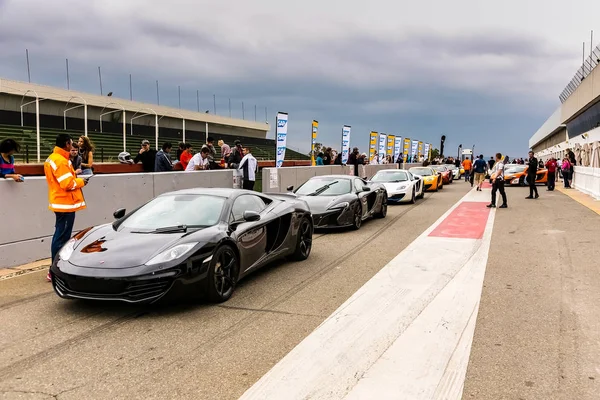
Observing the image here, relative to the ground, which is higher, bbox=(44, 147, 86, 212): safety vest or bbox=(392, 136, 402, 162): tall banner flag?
bbox=(392, 136, 402, 162): tall banner flag

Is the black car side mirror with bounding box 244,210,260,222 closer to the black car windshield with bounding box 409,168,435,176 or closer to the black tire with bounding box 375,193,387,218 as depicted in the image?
the black tire with bounding box 375,193,387,218

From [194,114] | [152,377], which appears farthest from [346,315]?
[194,114]

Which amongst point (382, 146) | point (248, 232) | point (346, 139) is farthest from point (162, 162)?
point (382, 146)

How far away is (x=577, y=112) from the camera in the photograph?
135 feet

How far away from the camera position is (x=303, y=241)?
801cm

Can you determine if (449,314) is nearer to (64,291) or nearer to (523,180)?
(64,291)

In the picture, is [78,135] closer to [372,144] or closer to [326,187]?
[372,144]

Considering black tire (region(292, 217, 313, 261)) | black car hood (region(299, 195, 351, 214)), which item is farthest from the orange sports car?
black tire (region(292, 217, 313, 261))

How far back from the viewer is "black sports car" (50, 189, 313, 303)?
4.98m

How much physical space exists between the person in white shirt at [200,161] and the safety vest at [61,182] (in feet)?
21.1

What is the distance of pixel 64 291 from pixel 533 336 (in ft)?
14.9

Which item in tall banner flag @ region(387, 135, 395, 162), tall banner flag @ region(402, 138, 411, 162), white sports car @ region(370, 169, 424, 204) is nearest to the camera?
white sports car @ region(370, 169, 424, 204)

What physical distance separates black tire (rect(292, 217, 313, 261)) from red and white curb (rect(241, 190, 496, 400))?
1.33 meters

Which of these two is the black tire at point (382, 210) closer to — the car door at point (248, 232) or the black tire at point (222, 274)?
the car door at point (248, 232)
